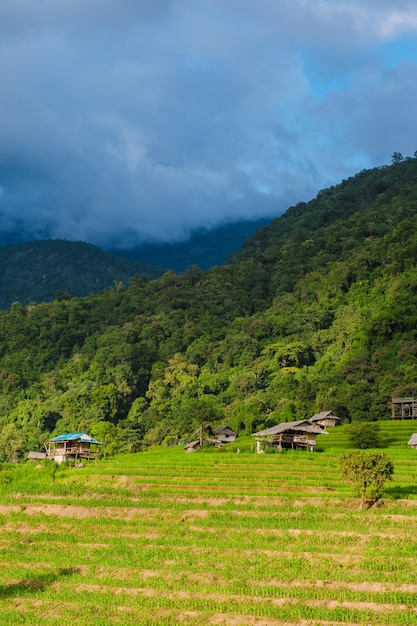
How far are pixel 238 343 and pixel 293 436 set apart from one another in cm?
5960

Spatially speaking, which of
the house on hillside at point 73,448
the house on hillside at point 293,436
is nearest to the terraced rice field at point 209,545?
the house on hillside at point 293,436

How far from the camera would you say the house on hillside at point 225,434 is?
76.7 metres

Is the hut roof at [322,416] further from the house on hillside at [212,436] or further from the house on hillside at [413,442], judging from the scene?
the house on hillside at [413,442]

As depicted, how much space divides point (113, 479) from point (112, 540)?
13.4m

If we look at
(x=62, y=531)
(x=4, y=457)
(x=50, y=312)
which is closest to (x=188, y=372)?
(x=4, y=457)

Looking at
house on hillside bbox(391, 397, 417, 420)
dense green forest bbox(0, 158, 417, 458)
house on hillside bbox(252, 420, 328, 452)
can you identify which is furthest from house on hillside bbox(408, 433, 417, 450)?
dense green forest bbox(0, 158, 417, 458)

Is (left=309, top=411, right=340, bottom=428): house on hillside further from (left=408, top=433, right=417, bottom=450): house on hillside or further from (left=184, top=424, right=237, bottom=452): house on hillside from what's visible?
(left=408, top=433, right=417, bottom=450): house on hillside

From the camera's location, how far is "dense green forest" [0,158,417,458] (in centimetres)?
9062

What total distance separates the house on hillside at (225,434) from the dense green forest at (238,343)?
237 cm

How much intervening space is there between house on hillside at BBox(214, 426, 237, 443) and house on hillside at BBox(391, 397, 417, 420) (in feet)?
53.7

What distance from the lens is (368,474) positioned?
45.8m

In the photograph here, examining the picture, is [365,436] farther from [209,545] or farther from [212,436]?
[209,545]

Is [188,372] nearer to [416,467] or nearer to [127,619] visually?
[416,467]

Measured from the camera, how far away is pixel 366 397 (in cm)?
8100
